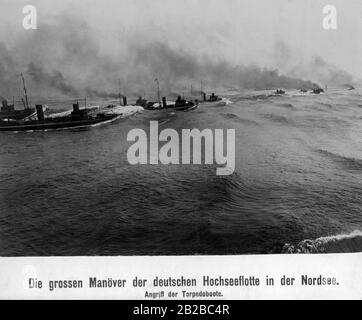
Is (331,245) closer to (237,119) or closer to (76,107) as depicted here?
(237,119)

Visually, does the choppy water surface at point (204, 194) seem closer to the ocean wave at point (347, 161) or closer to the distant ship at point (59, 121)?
the ocean wave at point (347, 161)

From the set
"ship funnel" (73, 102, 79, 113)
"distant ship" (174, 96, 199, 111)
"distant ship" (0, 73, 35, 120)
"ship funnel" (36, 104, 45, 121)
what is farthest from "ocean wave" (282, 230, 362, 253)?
"ship funnel" (36, 104, 45, 121)

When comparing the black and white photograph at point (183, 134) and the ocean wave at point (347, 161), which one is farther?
the ocean wave at point (347, 161)

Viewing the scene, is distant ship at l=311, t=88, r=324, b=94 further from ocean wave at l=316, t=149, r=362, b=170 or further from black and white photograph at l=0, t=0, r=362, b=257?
ocean wave at l=316, t=149, r=362, b=170

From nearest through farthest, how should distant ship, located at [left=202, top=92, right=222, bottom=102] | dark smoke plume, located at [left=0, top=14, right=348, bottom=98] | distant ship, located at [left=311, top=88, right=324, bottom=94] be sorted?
dark smoke plume, located at [left=0, top=14, right=348, bottom=98] < distant ship, located at [left=311, top=88, right=324, bottom=94] < distant ship, located at [left=202, top=92, right=222, bottom=102]

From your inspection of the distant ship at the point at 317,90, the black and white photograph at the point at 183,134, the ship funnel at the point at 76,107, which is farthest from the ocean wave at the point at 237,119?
the ship funnel at the point at 76,107
